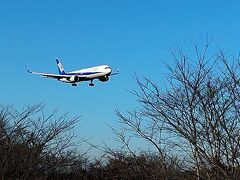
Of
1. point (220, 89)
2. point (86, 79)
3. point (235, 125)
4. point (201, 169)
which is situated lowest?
point (201, 169)

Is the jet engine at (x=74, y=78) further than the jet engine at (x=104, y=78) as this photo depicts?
Yes

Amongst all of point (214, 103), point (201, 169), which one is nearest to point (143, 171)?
point (201, 169)

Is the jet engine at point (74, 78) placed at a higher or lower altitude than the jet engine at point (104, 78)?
higher

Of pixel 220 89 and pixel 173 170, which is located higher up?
pixel 220 89

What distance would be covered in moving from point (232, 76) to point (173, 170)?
6.60 feet

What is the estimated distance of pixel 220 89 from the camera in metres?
7.67

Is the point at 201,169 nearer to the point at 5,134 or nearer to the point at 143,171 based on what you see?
the point at 143,171

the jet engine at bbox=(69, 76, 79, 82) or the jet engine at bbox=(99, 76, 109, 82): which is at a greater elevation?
the jet engine at bbox=(69, 76, 79, 82)

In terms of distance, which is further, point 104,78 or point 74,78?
point 74,78

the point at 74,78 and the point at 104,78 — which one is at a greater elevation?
the point at 74,78

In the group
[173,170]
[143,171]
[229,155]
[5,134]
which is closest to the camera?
[229,155]

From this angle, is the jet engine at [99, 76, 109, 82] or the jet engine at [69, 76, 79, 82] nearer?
the jet engine at [99, 76, 109, 82]

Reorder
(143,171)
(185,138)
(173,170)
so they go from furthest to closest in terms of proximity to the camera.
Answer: (143,171) → (173,170) → (185,138)

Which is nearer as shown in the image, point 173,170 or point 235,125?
point 235,125
